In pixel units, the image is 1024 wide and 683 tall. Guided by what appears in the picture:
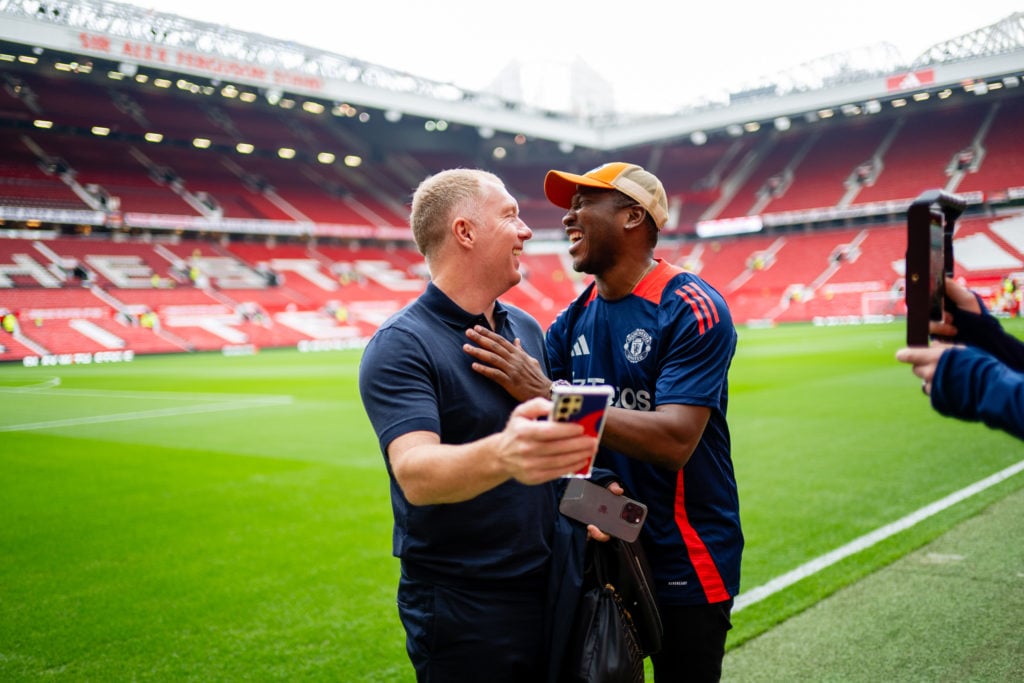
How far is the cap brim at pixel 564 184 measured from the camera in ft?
8.07

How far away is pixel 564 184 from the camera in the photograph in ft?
8.49

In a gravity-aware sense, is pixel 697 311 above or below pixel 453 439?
above

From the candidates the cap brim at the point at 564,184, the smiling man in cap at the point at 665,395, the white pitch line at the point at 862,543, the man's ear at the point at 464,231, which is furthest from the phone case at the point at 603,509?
the white pitch line at the point at 862,543

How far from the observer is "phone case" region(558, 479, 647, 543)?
2.14 m

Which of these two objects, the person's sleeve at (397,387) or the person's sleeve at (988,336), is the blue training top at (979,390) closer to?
the person's sleeve at (988,336)

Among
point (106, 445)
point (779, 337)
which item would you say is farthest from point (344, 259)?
point (106, 445)

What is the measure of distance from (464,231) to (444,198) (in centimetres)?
11

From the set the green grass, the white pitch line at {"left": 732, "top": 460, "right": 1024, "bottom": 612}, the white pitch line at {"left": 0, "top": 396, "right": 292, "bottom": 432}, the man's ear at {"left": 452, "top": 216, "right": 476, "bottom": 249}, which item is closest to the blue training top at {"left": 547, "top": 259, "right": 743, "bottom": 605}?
the man's ear at {"left": 452, "top": 216, "right": 476, "bottom": 249}

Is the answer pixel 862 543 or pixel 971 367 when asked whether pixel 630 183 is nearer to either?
pixel 971 367

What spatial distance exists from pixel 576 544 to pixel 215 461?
8.58 metres

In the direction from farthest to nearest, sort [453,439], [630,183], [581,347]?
1. [581,347]
2. [630,183]
3. [453,439]

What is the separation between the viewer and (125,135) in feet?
137

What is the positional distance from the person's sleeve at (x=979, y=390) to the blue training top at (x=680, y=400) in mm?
784

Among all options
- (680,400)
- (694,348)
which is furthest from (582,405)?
(694,348)
